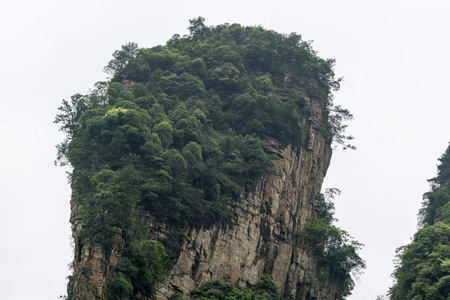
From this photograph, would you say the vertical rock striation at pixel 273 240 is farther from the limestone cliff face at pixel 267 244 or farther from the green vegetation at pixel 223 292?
the green vegetation at pixel 223 292

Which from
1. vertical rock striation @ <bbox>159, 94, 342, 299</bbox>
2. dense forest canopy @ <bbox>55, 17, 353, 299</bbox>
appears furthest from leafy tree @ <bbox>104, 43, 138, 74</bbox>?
vertical rock striation @ <bbox>159, 94, 342, 299</bbox>

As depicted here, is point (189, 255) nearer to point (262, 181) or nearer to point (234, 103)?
point (262, 181)

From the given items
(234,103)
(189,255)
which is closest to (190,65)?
(234,103)

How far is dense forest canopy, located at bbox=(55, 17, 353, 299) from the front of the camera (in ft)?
128

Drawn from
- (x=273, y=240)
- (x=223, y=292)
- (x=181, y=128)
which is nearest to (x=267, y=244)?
(x=273, y=240)

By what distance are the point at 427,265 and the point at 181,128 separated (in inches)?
715

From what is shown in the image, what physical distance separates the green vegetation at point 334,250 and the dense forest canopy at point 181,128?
6.52 metres

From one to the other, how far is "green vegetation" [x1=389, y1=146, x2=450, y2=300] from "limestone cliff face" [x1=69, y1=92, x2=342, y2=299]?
20.4ft

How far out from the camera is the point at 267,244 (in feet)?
156

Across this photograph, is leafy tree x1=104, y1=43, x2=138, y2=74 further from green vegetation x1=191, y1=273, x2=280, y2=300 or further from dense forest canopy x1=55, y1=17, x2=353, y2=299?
green vegetation x1=191, y1=273, x2=280, y2=300

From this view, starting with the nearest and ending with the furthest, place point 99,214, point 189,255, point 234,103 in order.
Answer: point 99,214
point 189,255
point 234,103

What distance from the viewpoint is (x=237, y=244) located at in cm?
4509

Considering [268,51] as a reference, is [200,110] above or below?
below

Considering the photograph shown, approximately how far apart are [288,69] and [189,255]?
22.8m
